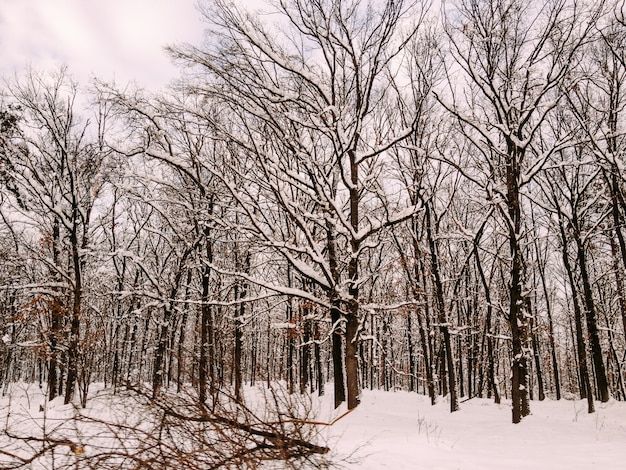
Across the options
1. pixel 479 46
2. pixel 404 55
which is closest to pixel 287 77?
pixel 404 55

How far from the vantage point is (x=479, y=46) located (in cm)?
1158

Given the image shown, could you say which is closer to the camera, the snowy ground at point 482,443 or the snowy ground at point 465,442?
the snowy ground at point 465,442

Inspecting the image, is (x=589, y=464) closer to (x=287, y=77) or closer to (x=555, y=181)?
(x=287, y=77)

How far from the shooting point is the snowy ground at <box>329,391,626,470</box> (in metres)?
5.77

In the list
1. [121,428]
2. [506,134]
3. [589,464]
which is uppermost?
[506,134]

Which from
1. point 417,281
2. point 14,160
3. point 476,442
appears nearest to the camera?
point 476,442

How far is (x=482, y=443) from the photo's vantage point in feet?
28.3

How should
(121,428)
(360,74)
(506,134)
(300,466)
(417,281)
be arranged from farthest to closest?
(417,281) → (360,74) → (506,134) → (300,466) → (121,428)

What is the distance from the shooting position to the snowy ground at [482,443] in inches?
227

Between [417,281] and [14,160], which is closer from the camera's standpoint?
[14,160]

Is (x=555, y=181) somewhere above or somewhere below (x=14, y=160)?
below

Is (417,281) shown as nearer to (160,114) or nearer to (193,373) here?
(160,114)

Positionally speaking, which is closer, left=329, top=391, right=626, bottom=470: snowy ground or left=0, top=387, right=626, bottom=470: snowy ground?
left=0, top=387, right=626, bottom=470: snowy ground

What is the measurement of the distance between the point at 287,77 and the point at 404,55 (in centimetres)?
372
